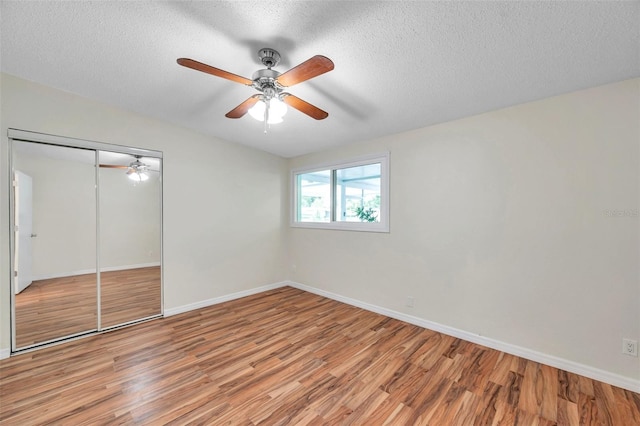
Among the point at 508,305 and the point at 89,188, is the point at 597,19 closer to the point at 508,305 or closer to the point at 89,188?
the point at 508,305

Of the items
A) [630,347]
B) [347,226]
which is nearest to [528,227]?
[630,347]

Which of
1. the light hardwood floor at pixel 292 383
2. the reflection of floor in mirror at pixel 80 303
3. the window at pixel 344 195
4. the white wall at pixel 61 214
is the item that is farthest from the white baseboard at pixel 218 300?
the window at pixel 344 195

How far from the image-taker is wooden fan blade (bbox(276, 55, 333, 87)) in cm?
143

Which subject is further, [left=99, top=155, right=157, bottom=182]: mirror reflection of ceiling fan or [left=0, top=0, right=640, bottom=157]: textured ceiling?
[left=99, top=155, right=157, bottom=182]: mirror reflection of ceiling fan

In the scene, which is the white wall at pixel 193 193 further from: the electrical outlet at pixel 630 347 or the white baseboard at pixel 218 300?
the electrical outlet at pixel 630 347

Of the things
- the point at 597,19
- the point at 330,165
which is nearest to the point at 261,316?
the point at 330,165

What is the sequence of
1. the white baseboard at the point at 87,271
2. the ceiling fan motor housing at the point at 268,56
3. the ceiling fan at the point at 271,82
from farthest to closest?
the white baseboard at the point at 87,271 < the ceiling fan motor housing at the point at 268,56 < the ceiling fan at the point at 271,82

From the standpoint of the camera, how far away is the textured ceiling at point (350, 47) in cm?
151

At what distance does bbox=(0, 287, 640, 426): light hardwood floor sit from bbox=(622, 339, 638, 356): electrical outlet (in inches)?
11.7

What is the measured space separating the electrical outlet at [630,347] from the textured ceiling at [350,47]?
196cm

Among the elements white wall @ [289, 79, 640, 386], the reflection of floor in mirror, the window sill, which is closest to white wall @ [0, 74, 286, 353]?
the reflection of floor in mirror

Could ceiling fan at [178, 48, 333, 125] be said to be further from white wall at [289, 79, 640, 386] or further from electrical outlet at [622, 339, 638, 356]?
electrical outlet at [622, 339, 638, 356]

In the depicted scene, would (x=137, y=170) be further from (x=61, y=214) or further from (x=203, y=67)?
(x=203, y=67)

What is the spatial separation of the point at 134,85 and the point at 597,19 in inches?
137
